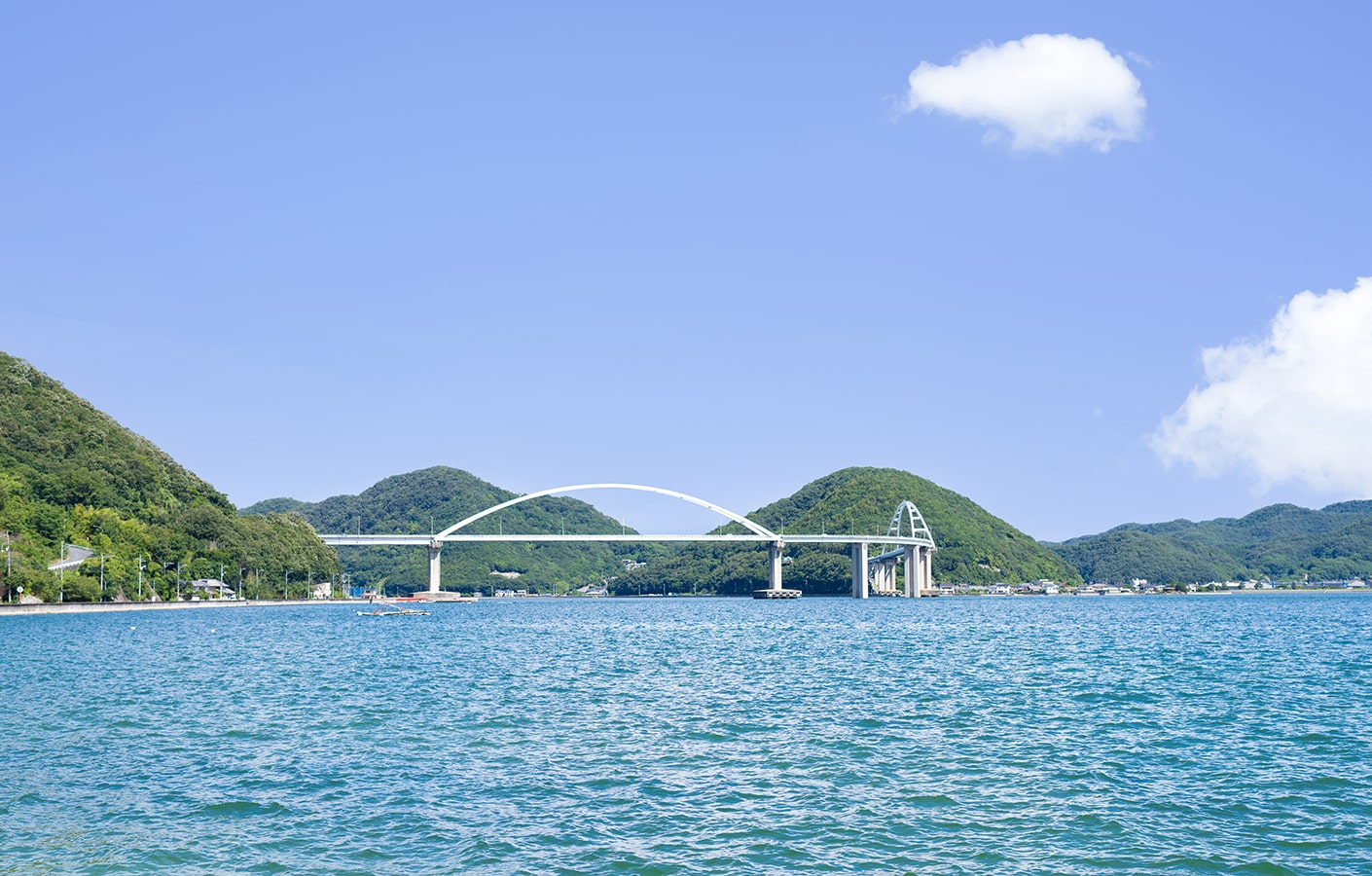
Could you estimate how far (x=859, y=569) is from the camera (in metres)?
178

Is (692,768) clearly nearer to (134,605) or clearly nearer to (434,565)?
(134,605)

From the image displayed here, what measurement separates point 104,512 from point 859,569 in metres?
108

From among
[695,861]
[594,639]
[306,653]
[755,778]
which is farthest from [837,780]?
[594,639]

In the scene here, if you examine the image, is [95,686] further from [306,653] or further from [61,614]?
[61,614]

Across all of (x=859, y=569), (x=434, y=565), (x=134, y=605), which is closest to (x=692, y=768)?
(x=134, y=605)

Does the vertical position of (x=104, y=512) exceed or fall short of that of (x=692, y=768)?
it exceeds it

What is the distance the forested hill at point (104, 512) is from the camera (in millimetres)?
100938

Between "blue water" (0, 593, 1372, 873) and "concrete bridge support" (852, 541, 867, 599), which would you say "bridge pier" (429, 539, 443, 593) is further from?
"blue water" (0, 593, 1372, 873)

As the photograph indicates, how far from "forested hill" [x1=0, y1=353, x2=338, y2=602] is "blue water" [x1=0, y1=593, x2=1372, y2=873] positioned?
224 feet

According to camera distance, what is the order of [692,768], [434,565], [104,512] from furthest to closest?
[434,565]
[104,512]
[692,768]

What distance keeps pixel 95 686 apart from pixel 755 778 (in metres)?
25.2

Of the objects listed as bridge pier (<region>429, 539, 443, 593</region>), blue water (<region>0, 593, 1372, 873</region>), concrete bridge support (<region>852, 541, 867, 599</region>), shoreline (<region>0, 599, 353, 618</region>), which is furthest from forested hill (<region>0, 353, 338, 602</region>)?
concrete bridge support (<region>852, 541, 867, 599</region>)

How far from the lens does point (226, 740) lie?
918 inches

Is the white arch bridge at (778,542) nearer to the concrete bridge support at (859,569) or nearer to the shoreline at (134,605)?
the concrete bridge support at (859,569)
